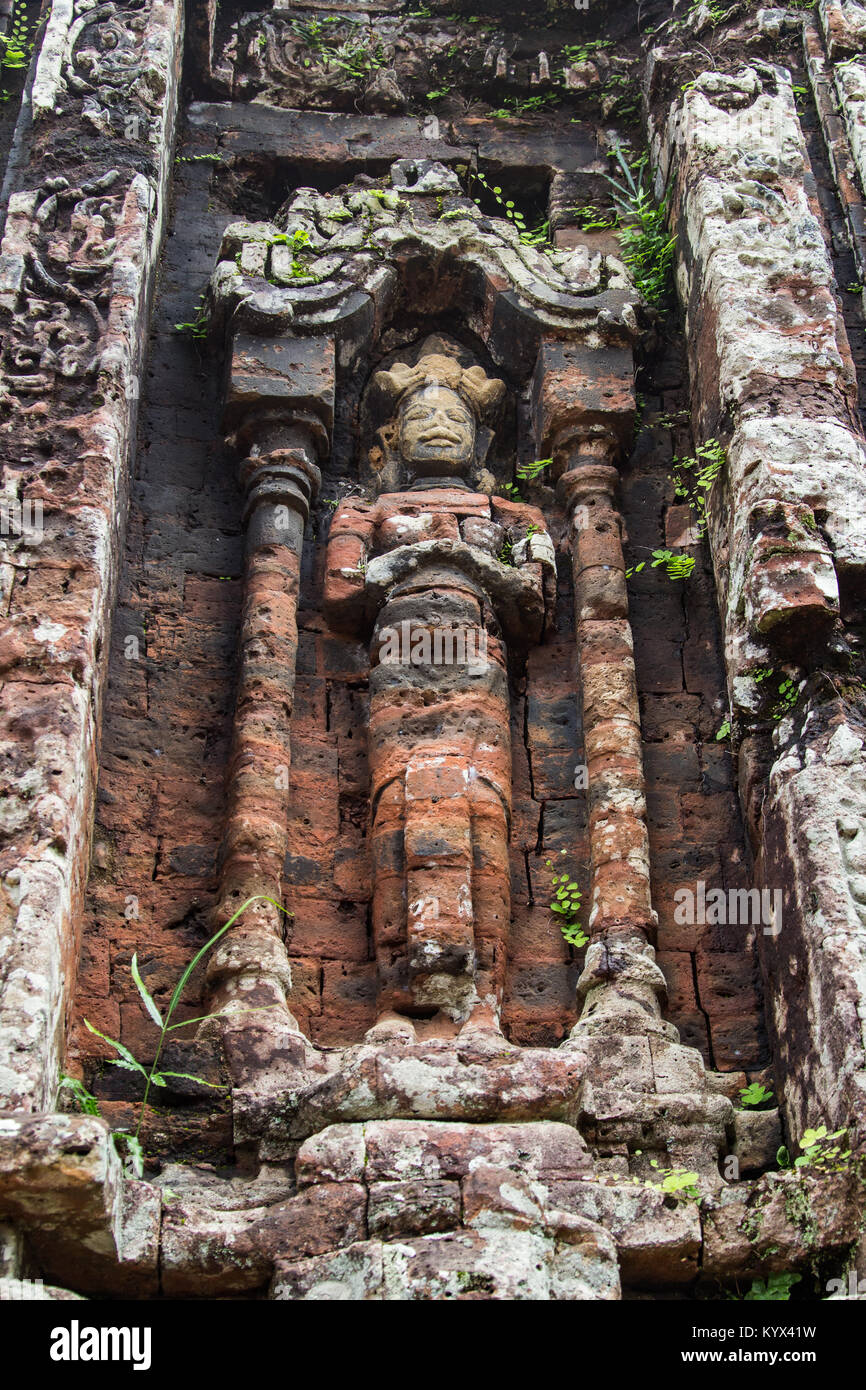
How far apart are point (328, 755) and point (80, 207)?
12.2 ft

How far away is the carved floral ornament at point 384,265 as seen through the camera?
10.1m

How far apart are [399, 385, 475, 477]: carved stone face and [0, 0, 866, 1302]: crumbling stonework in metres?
0.03

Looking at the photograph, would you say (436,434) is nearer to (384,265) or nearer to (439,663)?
(384,265)

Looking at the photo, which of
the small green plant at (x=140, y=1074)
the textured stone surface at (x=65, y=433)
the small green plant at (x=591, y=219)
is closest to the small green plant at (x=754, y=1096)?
the small green plant at (x=140, y=1074)

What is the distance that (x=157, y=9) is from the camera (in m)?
11.3

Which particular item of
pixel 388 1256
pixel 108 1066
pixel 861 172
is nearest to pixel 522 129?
pixel 861 172

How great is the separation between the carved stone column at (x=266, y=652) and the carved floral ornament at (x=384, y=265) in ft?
0.99

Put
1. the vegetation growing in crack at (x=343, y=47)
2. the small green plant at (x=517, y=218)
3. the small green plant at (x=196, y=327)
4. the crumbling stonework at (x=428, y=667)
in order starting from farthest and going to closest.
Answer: the vegetation growing in crack at (x=343, y=47) < the small green plant at (x=517, y=218) < the small green plant at (x=196, y=327) < the crumbling stonework at (x=428, y=667)

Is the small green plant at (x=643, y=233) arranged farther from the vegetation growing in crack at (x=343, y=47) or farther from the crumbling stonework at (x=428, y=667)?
the vegetation growing in crack at (x=343, y=47)

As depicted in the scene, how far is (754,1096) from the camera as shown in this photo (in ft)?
24.8

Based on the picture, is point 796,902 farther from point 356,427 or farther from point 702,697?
point 356,427

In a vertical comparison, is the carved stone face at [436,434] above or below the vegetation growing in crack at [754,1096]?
above

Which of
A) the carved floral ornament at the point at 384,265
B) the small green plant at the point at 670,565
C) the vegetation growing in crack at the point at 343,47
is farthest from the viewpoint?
the vegetation growing in crack at the point at 343,47

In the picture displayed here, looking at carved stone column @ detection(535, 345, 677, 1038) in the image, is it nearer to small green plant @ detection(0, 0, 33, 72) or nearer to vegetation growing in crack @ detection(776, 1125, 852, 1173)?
vegetation growing in crack @ detection(776, 1125, 852, 1173)
